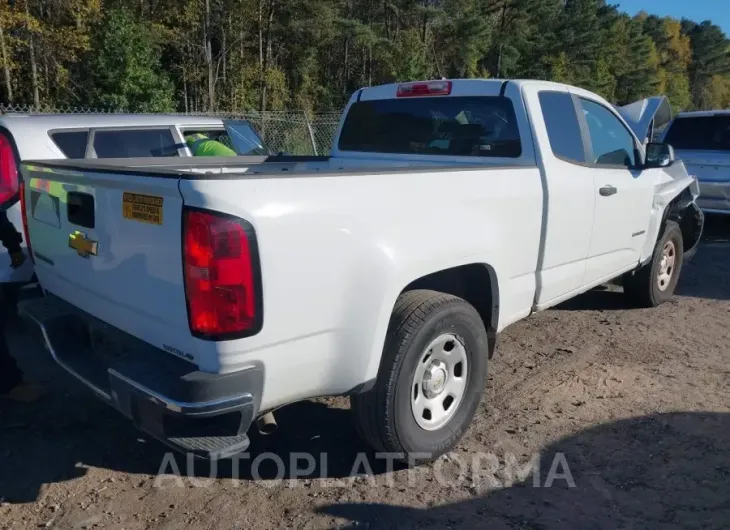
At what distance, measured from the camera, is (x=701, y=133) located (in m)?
9.93

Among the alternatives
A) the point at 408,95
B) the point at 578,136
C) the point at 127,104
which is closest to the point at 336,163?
the point at 408,95

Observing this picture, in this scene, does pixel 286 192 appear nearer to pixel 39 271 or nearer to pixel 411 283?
pixel 411 283

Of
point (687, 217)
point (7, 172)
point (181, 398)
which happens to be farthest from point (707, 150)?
point (181, 398)

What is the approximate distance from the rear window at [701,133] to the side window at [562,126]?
21.4 feet

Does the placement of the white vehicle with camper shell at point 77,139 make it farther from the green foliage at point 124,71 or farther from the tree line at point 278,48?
the tree line at point 278,48

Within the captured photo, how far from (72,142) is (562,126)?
4077 mm

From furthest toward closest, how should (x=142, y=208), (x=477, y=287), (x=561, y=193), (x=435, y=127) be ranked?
(x=435, y=127)
(x=561, y=193)
(x=477, y=287)
(x=142, y=208)

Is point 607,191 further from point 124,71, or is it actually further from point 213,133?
point 124,71

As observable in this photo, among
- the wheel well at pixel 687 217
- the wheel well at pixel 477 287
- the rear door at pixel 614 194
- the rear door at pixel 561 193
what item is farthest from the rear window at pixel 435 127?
the wheel well at pixel 687 217

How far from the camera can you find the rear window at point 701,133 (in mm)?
9734

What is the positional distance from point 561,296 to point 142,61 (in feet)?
70.3

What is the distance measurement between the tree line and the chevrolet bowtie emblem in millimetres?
20414

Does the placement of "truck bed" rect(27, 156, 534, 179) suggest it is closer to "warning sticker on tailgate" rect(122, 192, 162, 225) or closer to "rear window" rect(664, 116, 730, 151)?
"warning sticker on tailgate" rect(122, 192, 162, 225)

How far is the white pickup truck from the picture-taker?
7.88 ft
